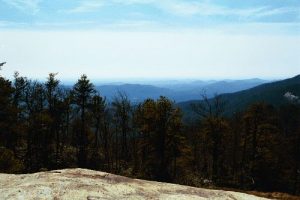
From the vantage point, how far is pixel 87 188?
18.4 metres

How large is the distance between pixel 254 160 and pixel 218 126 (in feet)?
30.4

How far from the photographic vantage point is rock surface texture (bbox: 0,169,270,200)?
17.4 meters

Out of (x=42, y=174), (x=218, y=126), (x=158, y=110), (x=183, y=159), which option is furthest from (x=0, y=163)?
(x=218, y=126)

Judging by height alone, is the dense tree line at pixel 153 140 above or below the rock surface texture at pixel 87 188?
below

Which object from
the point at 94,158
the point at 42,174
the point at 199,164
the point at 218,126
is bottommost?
the point at 199,164

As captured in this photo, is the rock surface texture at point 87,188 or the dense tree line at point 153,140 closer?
the rock surface texture at point 87,188

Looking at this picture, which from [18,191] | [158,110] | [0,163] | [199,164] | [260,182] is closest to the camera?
[18,191]

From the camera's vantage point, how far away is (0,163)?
4125 centimetres

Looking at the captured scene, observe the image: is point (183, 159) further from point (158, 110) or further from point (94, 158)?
point (94, 158)

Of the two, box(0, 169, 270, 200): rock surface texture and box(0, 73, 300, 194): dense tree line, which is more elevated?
box(0, 169, 270, 200): rock surface texture

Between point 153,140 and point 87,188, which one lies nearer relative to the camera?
point 87,188

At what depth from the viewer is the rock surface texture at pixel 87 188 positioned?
57.1 feet

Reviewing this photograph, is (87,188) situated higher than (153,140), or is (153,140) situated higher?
(87,188)

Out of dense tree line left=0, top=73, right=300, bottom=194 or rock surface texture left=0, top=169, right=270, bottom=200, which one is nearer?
rock surface texture left=0, top=169, right=270, bottom=200
